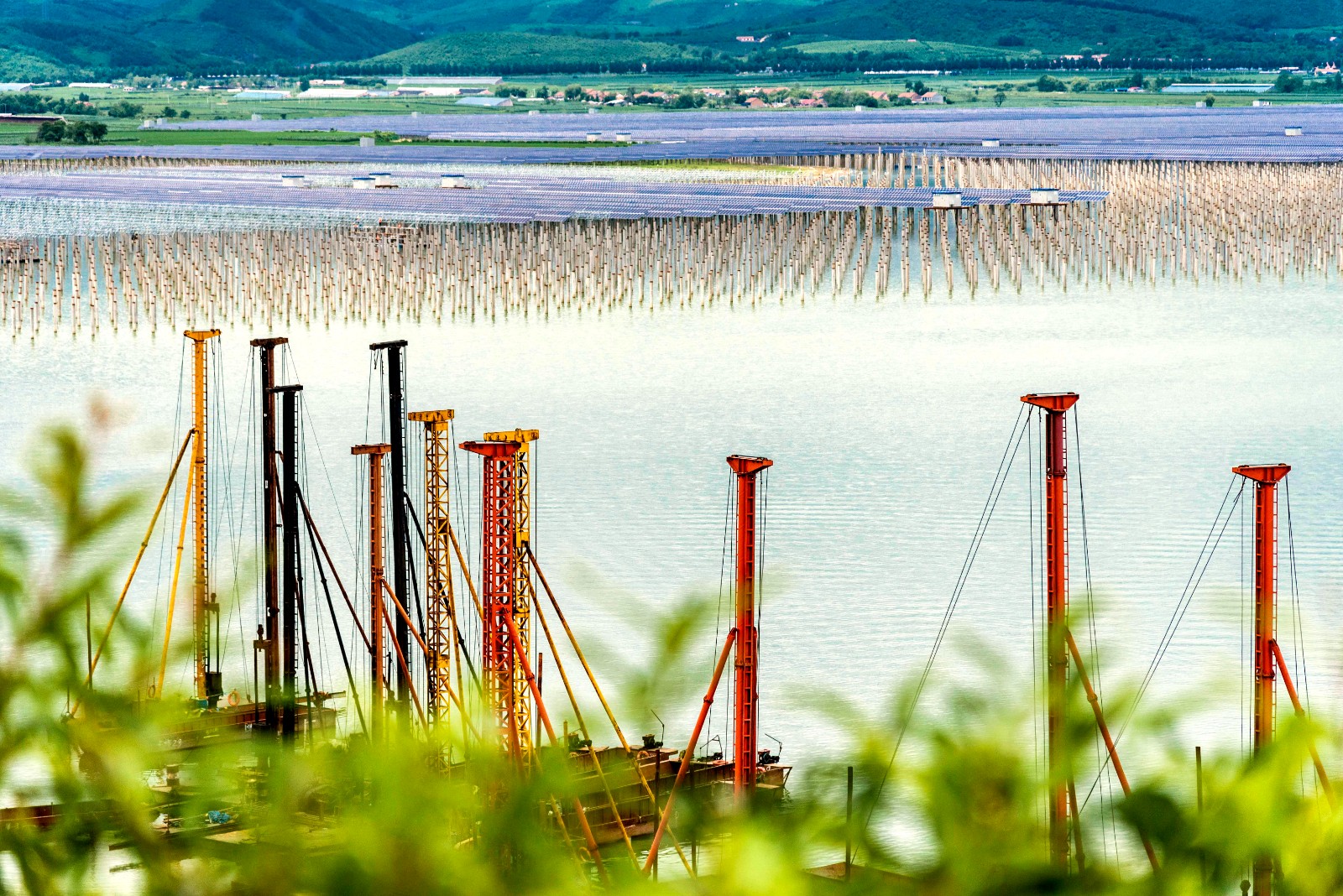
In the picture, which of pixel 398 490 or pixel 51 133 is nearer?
pixel 398 490

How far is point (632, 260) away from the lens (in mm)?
57531

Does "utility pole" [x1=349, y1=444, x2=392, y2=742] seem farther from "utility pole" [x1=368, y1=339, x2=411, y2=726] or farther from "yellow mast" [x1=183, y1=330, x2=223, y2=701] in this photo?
"yellow mast" [x1=183, y1=330, x2=223, y2=701]

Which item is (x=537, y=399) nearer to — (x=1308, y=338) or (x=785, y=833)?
(x=1308, y=338)

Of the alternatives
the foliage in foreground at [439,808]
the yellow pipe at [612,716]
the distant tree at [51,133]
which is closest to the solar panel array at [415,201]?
the distant tree at [51,133]

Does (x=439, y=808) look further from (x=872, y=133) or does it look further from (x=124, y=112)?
(x=124, y=112)

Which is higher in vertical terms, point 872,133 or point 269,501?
point 872,133

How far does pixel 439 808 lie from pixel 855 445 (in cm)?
3307

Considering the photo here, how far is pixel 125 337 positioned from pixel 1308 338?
24911mm

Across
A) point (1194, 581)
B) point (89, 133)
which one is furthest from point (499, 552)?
point (89, 133)

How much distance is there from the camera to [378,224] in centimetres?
6119

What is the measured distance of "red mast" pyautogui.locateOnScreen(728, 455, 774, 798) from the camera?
15.2 meters

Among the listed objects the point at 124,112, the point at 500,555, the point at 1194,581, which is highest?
the point at 124,112

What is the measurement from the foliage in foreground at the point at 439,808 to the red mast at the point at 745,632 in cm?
1061

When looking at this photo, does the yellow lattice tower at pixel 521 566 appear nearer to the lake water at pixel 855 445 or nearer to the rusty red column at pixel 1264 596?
the lake water at pixel 855 445
